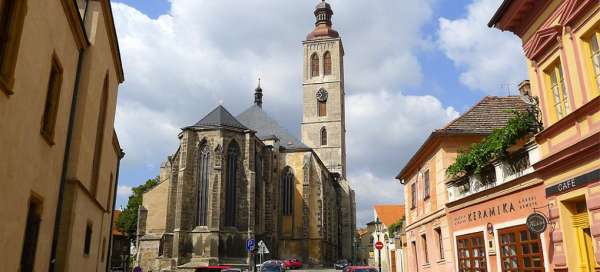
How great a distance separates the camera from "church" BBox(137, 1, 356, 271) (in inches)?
1550

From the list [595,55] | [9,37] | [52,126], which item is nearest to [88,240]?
[52,126]

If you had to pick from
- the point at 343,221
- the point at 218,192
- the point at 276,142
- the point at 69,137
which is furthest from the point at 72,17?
the point at 343,221

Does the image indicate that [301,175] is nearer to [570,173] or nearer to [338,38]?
[338,38]

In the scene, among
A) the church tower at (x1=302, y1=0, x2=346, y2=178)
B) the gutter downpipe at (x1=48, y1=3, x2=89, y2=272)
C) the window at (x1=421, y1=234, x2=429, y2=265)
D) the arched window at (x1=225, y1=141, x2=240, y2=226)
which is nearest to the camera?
the gutter downpipe at (x1=48, y1=3, x2=89, y2=272)

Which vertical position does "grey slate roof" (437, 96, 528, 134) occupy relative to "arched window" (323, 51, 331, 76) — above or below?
below

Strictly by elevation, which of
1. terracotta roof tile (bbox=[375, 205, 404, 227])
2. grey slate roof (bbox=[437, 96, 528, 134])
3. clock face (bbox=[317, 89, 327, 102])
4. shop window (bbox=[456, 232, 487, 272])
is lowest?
shop window (bbox=[456, 232, 487, 272])

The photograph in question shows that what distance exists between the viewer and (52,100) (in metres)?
9.13

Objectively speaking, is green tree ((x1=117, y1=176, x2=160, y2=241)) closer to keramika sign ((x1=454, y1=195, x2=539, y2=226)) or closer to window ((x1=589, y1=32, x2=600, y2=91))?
keramika sign ((x1=454, y1=195, x2=539, y2=226))

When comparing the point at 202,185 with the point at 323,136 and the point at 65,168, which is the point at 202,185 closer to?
the point at 323,136

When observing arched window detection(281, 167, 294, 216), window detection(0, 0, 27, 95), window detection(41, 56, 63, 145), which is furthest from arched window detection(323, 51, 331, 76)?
window detection(0, 0, 27, 95)

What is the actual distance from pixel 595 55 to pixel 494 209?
216 inches

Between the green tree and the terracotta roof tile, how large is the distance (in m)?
30.7

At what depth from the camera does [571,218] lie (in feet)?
30.3

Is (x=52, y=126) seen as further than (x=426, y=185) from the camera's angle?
No
